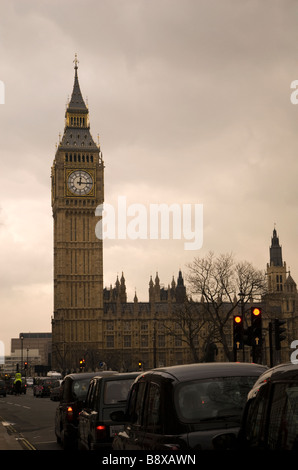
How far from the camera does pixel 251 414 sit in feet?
19.4

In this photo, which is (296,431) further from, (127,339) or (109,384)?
(127,339)

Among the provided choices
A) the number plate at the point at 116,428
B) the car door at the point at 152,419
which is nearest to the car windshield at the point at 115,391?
the number plate at the point at 116,428

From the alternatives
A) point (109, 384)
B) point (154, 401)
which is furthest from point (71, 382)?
→ point (154, 401)

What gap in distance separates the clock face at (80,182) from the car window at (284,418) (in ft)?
417

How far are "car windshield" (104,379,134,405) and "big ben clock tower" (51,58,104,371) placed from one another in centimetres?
11750

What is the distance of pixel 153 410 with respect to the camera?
25.7 feet

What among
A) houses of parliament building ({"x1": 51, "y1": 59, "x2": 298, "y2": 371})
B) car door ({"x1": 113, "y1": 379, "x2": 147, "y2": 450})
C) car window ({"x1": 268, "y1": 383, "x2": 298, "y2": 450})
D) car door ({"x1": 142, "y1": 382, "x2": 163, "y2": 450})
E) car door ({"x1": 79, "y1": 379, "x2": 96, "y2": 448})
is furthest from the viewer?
houses of parliament building ({"x1": 51, "y1": 59, "x2": 298, "y2": 371})

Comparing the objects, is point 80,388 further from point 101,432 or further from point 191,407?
point 191,407

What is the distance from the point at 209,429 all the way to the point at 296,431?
242cm

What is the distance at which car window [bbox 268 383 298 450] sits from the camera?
5104 millimetres

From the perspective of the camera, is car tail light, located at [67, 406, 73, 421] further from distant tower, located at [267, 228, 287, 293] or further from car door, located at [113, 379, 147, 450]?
distant tower, located at [267, 228, 287, 293]

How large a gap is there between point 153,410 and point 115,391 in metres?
4.58

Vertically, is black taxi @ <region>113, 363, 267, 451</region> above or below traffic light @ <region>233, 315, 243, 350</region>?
below

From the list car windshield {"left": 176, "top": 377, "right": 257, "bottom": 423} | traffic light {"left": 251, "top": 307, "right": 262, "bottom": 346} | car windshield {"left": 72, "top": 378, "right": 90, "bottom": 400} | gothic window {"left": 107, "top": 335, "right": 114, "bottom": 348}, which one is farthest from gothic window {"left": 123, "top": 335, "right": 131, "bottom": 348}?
car windshield {"left": 176, "top": 377, "right": 257, "bottom": 423}
